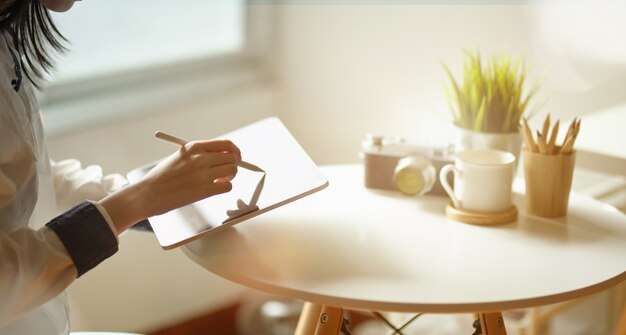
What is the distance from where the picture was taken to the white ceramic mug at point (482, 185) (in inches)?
57.4

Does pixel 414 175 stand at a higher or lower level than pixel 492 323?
higher

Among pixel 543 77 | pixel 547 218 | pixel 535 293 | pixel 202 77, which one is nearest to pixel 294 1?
pixel 202 77

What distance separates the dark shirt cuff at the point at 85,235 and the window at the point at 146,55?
1032 millimetres

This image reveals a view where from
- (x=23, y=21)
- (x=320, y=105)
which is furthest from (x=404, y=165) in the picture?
(x=320, y=105)

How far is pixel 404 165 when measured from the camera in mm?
1551

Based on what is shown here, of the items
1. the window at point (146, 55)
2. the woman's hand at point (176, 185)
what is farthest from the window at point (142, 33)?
the woman's hand at point (176, 185)

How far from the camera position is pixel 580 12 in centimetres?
189

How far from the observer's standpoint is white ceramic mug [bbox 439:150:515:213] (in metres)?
1.46

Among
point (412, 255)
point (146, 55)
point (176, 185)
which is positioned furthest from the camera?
point (146, 55)

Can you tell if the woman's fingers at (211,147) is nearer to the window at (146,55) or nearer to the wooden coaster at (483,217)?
the wooden coaster at (483,217)

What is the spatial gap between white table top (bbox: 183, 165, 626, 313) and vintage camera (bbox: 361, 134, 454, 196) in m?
0.03

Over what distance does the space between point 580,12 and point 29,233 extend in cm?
129

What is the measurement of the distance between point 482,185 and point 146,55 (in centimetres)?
127

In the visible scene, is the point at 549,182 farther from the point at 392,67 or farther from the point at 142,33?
the point at 142,33
